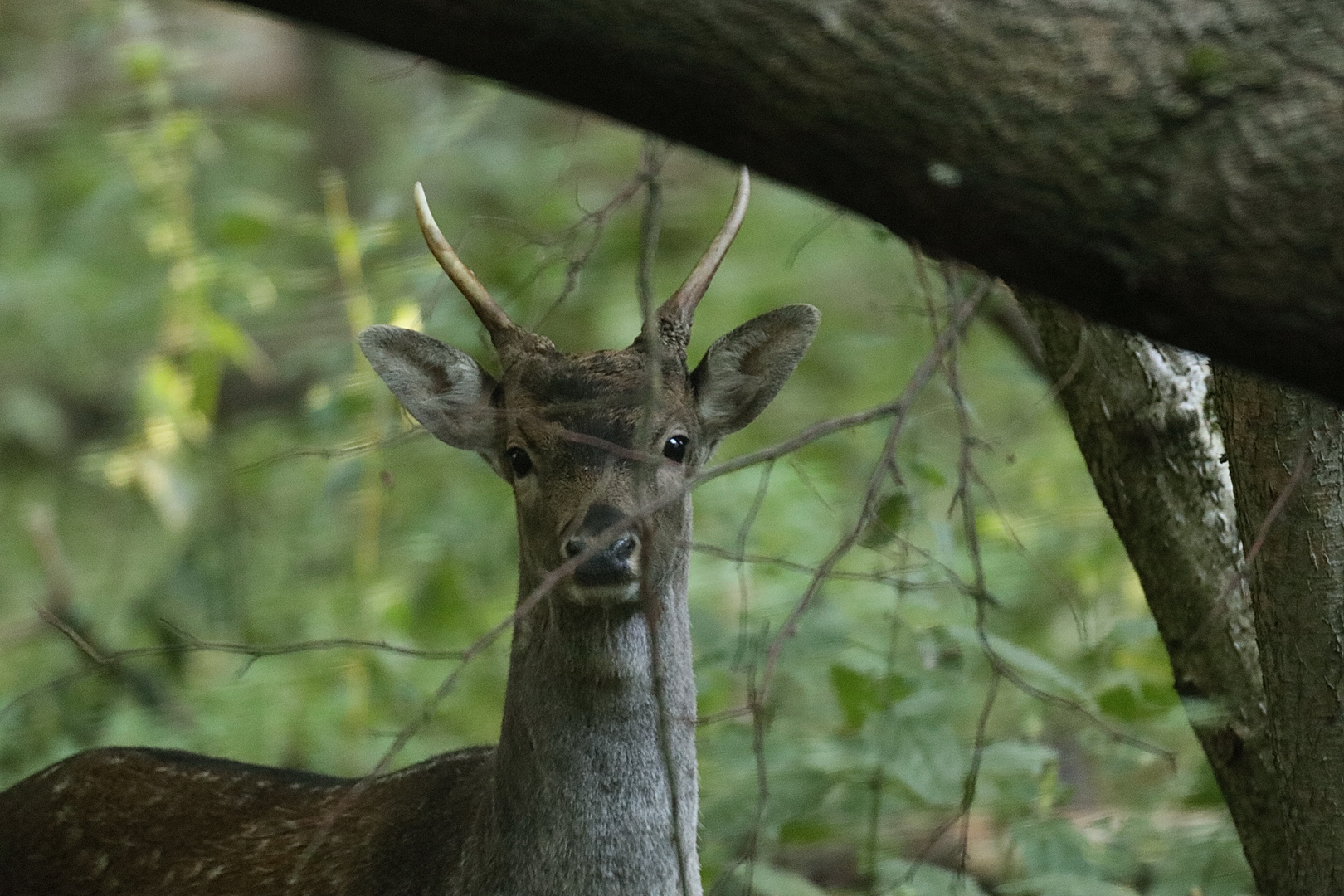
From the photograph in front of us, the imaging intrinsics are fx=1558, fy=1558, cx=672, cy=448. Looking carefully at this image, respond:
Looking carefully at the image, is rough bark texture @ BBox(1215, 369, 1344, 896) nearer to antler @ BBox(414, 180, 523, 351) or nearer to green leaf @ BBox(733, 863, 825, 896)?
green leaf @ BBox(733, 863, 825, 896)

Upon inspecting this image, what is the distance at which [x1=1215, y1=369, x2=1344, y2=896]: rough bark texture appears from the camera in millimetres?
3244

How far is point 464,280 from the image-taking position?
417cm

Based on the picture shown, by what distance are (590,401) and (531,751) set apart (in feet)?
3.07

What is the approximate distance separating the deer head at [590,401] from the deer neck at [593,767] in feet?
0.52

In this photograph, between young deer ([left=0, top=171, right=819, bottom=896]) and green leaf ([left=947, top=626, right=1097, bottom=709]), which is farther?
green leaf ([left=947, top=626, right=1097, bottom=709])

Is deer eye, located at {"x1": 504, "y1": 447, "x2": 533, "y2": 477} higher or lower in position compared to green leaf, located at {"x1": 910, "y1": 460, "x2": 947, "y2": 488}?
lower

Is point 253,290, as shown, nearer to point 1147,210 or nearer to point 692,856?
point 692,856

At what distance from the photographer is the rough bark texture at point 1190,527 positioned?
396 centimetres

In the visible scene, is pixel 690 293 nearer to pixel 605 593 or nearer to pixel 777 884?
pixel 605 593

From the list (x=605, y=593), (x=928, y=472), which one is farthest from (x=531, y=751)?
(x=928, y=472)

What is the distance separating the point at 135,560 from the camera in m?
8.59

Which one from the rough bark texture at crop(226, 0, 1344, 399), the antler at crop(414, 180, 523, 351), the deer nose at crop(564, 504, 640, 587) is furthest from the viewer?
the antler at crop(414, 180, 523, 351)

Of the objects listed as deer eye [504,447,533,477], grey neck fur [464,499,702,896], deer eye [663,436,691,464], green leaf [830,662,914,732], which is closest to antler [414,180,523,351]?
deer eye [504,447,533,477]

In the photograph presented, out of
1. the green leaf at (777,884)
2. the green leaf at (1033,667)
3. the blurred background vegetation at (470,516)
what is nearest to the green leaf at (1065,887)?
the blurred background vegetation at (470,516)
